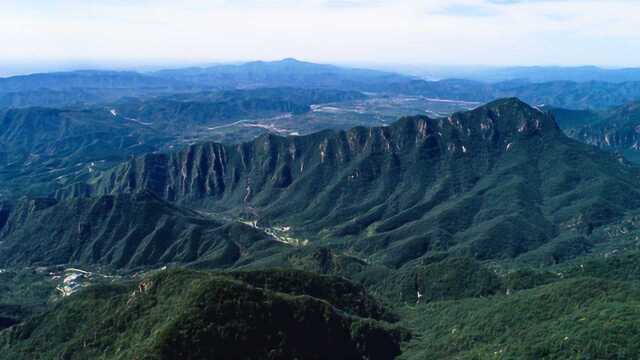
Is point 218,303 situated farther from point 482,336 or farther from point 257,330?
point 482,336

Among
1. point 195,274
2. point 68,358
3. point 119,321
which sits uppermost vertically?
point 195,274

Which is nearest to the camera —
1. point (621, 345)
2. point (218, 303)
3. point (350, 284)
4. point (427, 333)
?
point (621, 345)

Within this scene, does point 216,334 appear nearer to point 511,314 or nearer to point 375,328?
point 375,328

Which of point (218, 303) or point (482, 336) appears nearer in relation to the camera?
point (218, 303)

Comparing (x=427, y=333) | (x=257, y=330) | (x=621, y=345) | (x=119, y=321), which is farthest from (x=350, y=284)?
(x=621, y=345)

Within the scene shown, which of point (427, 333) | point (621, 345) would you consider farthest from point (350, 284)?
point (621, 345)

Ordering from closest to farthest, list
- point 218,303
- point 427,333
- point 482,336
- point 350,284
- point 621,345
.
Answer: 1. point 621,345
2. point 218,303
3. point 482,336
4. point 427,333
5. point 350,284

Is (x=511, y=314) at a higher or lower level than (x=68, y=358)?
higher
